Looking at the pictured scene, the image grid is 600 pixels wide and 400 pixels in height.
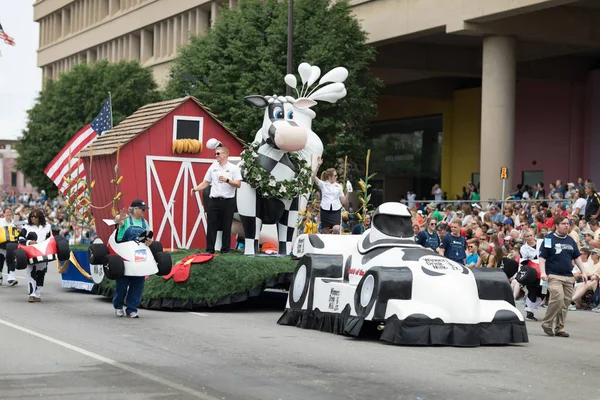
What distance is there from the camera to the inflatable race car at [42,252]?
723 inches

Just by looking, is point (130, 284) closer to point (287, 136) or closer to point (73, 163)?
point (287, 136)

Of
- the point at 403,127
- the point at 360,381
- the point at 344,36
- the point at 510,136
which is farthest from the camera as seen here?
the point at 403,127

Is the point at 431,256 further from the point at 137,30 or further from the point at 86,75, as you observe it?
the point at 137,30

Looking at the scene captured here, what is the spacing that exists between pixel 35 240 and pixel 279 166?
4.53m

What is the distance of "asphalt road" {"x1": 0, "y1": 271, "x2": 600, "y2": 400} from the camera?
9.81 meters

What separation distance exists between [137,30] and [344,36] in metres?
31.6

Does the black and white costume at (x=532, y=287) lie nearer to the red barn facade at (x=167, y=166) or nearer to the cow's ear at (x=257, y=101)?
the cow's ear at (x=257, y=101)

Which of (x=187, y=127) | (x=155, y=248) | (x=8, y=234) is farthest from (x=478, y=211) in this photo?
(x=155, y=248)

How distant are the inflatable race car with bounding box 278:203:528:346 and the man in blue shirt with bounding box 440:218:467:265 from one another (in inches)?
215

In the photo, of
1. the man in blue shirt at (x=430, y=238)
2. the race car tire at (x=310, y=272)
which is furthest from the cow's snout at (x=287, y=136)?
the man in blue shirt at (x=430, y=238)

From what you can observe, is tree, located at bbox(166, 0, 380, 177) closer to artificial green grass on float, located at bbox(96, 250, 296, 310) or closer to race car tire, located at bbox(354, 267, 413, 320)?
artificial green grass on float, located at bbox(96, 250, 296, 310)

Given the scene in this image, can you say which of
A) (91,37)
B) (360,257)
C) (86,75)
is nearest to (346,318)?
(360,257)

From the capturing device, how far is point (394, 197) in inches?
2250

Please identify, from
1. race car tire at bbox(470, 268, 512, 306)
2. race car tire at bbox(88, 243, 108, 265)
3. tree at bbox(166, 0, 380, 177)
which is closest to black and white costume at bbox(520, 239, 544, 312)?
race car tire at bbox(470, 268, 512, 306)
